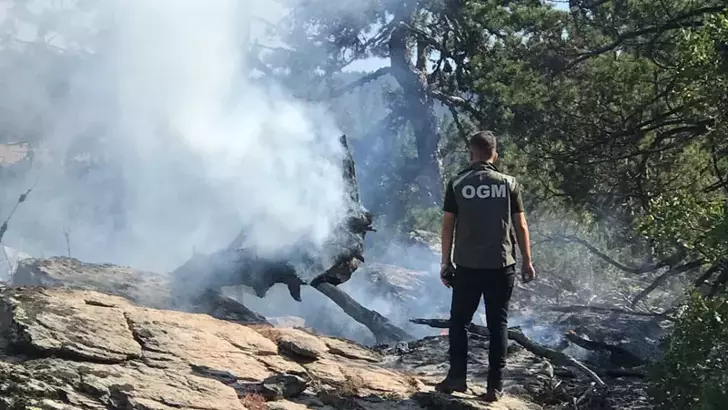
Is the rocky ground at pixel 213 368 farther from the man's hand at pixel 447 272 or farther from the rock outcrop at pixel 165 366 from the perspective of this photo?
the man's hand at pixel 447 272

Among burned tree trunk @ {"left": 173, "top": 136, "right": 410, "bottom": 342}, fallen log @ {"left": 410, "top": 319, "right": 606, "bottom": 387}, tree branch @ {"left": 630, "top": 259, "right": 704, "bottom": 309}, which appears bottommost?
fallen log @ {"left": 410, "top": 319, "right": 606, "bottom": 387}

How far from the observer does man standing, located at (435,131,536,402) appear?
165 inches

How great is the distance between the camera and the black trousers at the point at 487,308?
4.21 m

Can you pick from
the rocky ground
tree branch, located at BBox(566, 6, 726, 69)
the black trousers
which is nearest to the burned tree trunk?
the rocky ground

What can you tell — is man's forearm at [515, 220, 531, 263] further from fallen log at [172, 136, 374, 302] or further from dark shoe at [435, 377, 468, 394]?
fallen log at [172, 136, 374, 302]

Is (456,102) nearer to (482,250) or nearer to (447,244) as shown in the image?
(447,244)

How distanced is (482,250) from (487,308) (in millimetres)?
384

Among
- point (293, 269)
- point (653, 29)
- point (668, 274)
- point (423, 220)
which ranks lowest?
point (293, 269)

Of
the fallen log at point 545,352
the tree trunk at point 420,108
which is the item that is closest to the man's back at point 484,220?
the fallen log at point 545,352

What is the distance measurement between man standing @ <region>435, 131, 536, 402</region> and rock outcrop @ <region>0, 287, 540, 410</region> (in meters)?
0.32

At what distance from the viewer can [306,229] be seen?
799 cm

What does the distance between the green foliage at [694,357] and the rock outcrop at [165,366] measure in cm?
82

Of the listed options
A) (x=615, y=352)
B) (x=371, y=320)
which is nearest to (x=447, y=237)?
(x=615, y=352)

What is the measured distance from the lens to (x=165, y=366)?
409cm
